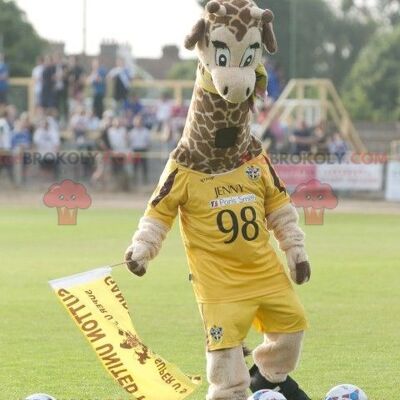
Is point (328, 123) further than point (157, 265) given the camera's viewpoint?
Yes

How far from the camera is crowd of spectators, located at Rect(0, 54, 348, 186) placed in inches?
1208

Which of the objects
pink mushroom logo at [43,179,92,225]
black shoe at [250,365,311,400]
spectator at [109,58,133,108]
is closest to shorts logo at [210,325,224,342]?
black shoe at [250,365,311,400]

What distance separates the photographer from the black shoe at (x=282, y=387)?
7832 millimetres

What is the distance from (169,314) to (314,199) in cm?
1618

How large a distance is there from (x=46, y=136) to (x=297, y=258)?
23.4 metres

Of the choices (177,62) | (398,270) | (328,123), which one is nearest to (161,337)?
(398,270)

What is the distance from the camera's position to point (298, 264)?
7.84 meters

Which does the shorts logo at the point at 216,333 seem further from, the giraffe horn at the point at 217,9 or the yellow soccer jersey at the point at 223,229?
the giraffe horn at the point at 217,9

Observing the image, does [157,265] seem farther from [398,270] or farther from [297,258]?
[297,258]

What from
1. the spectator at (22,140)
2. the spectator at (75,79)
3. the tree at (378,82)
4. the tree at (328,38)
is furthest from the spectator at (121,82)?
the tree at (328,38)

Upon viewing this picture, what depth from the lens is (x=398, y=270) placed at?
15.8m

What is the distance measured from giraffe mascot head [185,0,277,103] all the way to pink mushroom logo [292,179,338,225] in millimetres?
15764

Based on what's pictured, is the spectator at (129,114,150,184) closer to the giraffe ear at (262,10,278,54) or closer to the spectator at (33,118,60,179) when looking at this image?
the spectator at (33,118,60,179)

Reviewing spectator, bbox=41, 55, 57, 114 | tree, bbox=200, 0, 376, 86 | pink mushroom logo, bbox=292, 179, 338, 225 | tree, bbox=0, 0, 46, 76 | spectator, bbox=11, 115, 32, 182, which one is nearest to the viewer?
pink mushroom logo, bbox=292, 179, 338, 225
